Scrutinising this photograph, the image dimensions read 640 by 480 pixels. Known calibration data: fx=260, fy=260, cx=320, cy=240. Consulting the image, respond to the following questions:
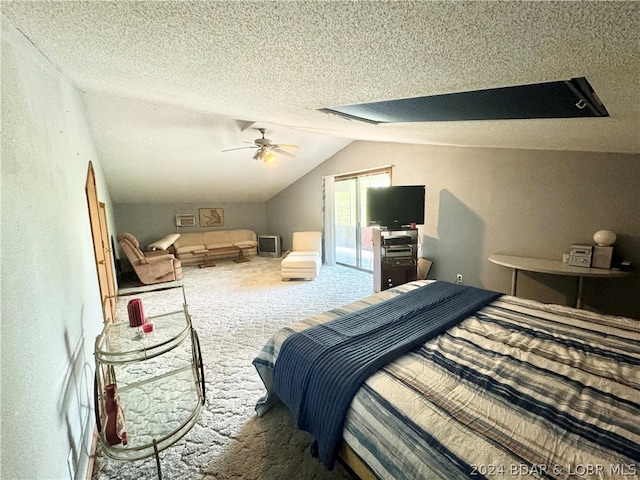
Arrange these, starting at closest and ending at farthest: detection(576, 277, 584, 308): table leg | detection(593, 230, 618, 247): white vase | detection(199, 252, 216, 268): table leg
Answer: detection(593, 230, 618, 247): white vase, detection(576, 277, 584, 308): table leg, detection(199, 252, 216, 268): table leg

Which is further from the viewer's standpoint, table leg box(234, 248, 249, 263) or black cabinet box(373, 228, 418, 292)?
table leg box(234, 248, 249, 263)

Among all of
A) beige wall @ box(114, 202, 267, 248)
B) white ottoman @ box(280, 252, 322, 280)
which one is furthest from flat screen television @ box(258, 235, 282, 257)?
white ottoman @ box(280, 252, 322, 280)

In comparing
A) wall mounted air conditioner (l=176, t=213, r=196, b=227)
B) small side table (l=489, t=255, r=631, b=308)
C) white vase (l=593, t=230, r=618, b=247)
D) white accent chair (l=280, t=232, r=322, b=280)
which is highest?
wall mounted air conditioner (l=176, t=213, r=196, b=227)

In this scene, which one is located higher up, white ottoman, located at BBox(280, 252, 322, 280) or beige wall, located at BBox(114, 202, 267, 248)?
beige wall, located at BBox(114, 202, 267, 248)

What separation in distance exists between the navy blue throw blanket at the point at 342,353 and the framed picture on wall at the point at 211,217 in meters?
6.10

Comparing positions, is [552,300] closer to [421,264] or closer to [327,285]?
[421,264]

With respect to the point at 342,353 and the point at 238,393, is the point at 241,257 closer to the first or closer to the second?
the point at 238,393

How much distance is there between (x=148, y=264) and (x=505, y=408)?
5.36 meters

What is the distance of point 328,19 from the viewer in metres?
0.74

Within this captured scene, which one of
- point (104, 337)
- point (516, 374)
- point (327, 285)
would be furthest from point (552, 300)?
point (104, 337)

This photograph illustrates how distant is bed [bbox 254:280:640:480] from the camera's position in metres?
0.83

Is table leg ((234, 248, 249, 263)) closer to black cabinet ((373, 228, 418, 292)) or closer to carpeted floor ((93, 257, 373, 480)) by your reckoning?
carpeted floor ((93, 257, 373, 480))

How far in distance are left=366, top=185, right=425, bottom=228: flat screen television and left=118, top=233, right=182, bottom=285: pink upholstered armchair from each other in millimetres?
3913

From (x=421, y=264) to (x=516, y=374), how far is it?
2952 mm
